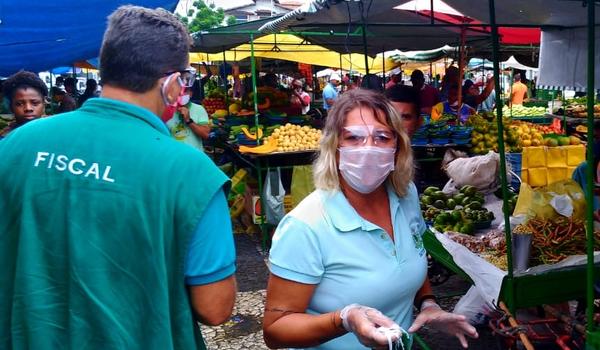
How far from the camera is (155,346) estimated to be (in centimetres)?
148

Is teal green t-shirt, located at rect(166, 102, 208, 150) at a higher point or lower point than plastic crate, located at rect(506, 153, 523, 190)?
higher

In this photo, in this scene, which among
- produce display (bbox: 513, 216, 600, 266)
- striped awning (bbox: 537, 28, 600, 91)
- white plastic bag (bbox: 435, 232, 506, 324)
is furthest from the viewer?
striped awning (bbox: 537, 28, 600, 91)

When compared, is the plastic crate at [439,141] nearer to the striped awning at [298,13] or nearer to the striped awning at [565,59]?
the striped awning at [565,59]

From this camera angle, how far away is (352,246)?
71.9 inches

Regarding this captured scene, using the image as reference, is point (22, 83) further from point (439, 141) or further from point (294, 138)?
point (439, 141)

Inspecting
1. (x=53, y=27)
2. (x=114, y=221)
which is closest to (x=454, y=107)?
(x=53, y=27)

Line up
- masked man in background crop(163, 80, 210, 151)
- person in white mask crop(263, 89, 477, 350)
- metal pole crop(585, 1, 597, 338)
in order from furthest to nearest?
masked man in background crop(163, 80, 210, 151)
metal pole crop(585, 1, 597, 338)
person in white mask crop(263, 89, 477, 350)

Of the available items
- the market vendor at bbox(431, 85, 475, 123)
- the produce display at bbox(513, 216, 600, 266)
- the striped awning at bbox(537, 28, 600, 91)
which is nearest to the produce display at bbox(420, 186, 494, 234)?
the produce display at bbox(513, 216, 600, 266)

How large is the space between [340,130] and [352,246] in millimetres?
435

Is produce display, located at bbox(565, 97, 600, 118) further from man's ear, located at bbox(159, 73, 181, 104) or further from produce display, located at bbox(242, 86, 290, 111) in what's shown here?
man's ear, located at bbox(159, 73, 181, 104)

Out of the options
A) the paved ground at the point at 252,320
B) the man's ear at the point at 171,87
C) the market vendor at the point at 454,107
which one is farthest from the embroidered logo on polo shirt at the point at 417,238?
A: the market vendor at the point at 454,107

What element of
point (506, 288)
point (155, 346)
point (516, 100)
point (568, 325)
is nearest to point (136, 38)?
point (155, 346)

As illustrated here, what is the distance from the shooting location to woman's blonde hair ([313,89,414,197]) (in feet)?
6.49

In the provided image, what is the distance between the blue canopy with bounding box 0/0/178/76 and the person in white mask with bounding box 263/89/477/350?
3303 mm
